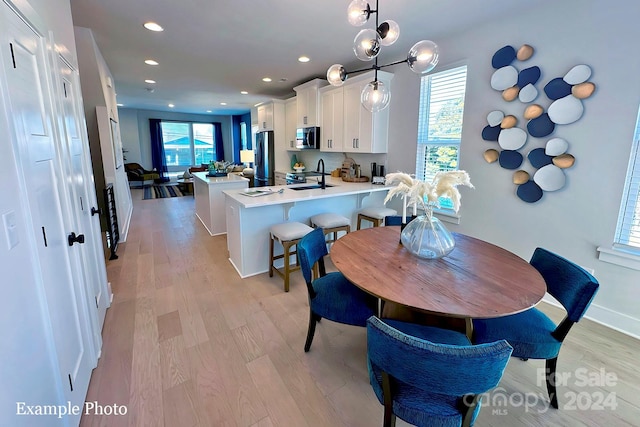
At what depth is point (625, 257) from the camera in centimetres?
217

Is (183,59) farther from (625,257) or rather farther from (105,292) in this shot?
(625,257)

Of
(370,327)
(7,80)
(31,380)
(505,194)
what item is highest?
(7,80)

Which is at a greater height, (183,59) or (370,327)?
(183,59)

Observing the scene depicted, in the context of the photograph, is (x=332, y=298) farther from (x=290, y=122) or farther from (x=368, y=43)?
(x=290, y=122)

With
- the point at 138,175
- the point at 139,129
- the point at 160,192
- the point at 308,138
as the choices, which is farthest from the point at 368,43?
the point at 139,129

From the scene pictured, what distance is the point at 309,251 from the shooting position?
6.23 ft

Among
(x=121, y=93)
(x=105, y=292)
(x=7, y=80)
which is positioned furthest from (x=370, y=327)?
(x=121, y=93)

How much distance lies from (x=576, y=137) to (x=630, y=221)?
29.6 inches

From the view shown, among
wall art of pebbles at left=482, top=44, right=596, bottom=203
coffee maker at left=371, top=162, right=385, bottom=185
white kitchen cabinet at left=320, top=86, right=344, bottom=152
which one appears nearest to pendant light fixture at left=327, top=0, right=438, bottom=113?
wall art of pebbles at left=482, top=44, right=596, bottom=203

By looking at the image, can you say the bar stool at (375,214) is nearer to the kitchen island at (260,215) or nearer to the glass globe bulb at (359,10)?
the kitchen island at (260,215)

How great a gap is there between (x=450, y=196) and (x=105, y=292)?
Answer: 9.40 ft

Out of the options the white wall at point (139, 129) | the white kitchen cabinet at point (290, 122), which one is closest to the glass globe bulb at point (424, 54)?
the white kitchen cabinet at point (290, 122)

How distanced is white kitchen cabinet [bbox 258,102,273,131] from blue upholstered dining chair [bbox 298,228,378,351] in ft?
16.2

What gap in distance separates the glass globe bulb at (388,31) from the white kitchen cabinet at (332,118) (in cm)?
258
